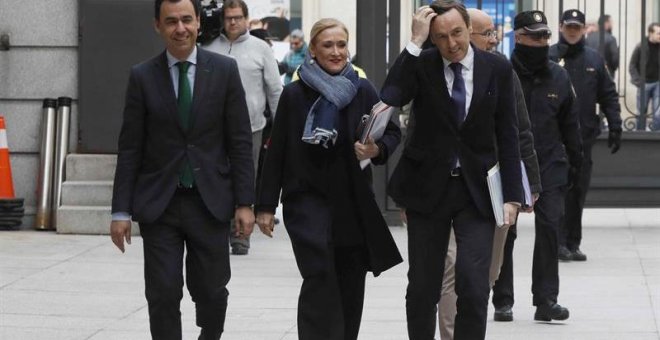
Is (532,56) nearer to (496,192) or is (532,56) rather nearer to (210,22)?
(496,192)

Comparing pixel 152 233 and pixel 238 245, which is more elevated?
pixel 152 233

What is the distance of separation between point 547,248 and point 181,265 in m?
3.08

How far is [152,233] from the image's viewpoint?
7.20 metres

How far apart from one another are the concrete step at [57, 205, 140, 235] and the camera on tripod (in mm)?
1801

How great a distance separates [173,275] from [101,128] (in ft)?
22.0

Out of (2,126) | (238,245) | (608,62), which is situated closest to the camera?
(238,245)

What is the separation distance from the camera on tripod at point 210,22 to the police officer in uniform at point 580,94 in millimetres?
2532

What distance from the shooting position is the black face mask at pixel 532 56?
9.52 m

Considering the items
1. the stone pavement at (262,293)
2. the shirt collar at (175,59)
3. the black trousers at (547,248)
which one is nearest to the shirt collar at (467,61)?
the shirt collar at (175,59)

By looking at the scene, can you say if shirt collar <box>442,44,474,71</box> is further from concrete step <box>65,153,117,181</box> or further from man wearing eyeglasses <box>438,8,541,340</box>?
concrete step <box>65,153,117,181</box>

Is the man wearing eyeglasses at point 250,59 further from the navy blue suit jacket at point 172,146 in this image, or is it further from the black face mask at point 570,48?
the navy blue suit jacket at point 172,146

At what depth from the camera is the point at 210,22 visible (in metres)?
12.4

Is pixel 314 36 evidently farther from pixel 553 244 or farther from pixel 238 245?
pixel 238 245

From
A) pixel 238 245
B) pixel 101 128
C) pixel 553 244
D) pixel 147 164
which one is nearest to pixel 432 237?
pixel 147 164
